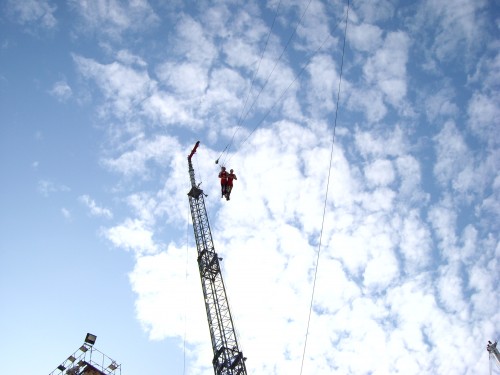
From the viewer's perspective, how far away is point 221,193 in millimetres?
29828

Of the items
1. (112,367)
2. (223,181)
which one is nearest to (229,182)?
(223,181)

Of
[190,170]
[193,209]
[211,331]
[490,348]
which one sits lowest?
[490,348]

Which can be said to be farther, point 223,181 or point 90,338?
point 90,338

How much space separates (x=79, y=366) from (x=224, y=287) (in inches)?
500

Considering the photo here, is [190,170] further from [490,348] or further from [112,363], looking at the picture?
[490,348]

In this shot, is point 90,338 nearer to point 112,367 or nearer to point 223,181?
point 112,367

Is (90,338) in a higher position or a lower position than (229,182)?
lower

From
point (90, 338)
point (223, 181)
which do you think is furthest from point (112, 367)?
point (223, 181)

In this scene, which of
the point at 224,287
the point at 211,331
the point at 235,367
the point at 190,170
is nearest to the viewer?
the point at 235,367

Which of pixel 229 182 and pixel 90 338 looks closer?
pixel 229 182

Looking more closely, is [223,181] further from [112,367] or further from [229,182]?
[112,367]

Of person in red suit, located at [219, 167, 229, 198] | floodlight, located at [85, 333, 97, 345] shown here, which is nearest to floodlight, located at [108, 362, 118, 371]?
floodlight, located at [85, 333, 97, 345]

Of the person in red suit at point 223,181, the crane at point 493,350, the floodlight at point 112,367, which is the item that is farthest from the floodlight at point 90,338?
the crane at point 493,350

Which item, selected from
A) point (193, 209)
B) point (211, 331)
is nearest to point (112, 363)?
point (211, 331)
